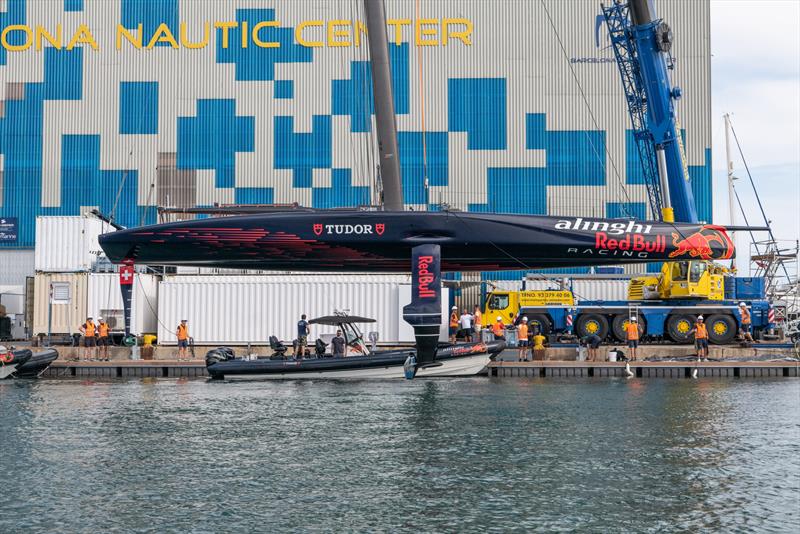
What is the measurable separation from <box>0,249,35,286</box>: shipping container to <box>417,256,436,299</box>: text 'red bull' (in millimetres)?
34678

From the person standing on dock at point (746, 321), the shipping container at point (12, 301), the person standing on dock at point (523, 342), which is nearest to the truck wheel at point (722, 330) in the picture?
the person standing on dock at point (746, 321)

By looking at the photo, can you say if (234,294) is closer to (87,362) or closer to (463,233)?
(87,362)

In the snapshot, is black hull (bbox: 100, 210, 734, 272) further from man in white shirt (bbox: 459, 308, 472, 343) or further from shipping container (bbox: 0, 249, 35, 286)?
shipping container (bbox: 0, 249, 35, 286)

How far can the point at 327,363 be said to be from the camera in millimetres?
27250

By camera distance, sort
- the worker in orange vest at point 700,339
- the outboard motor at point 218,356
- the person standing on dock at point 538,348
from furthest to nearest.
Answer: the person standing on dock at point 538,348
the worker in orange vest at point 700,339
the outboard motor at point 218,356

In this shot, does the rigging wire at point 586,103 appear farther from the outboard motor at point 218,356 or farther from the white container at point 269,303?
the outboard motor at point 218,356

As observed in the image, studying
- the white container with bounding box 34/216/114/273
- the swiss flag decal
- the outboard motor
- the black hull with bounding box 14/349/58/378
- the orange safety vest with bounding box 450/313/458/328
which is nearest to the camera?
the swiss flag decal

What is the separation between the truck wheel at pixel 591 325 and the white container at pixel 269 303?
6471 mm

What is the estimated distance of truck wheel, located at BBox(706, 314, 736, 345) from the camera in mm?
32656

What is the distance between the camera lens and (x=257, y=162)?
47.9 metres

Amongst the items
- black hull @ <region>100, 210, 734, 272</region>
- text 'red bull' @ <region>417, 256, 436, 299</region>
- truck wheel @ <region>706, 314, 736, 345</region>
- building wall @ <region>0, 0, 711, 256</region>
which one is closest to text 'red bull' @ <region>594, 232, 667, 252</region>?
black hull @ <region>100, 210, 734, 272</region>

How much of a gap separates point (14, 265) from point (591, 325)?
30.7 meters

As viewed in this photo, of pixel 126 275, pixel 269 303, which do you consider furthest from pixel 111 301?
pixel 126 275

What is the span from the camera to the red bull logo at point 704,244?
20188 millimetres
